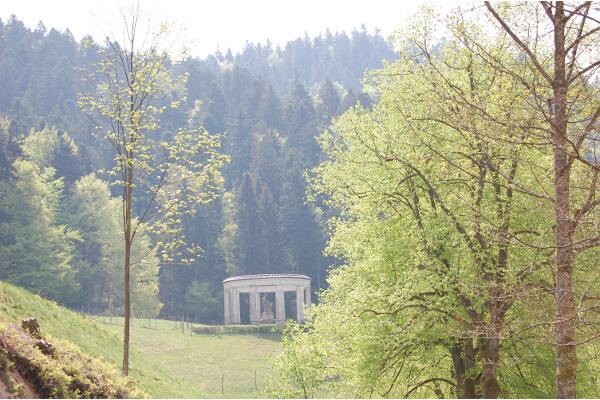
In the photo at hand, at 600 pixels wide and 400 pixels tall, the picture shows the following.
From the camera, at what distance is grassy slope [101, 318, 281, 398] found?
39.2m

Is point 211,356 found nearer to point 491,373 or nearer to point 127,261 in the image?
point 127,261

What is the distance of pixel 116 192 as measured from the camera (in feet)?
378

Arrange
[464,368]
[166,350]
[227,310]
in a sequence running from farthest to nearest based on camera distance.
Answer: [227,310], [166,350], [464,368]

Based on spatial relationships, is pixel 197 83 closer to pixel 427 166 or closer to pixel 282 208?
pixel 282 208

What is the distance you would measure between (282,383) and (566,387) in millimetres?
17325

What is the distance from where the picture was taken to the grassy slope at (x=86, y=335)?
1962 centimetres

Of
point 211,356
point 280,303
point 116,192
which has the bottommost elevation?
point 211,356

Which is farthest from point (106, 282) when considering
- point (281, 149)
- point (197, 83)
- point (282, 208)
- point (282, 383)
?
point (197, 83)

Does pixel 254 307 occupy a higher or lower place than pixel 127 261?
lower

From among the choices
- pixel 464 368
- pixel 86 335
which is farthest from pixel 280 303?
pixel 464 368

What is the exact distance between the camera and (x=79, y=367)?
12.5 meters

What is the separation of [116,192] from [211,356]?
73976 millimetres

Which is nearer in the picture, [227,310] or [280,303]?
[280,303]

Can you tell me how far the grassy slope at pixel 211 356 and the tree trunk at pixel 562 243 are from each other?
85.1 ft
